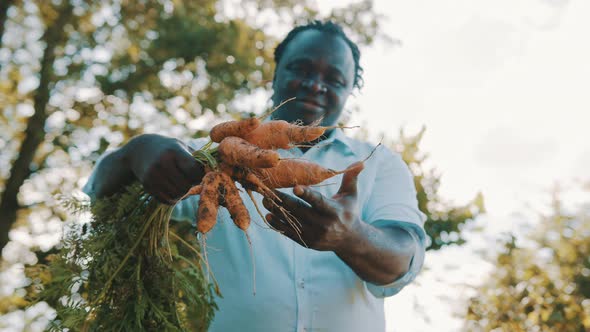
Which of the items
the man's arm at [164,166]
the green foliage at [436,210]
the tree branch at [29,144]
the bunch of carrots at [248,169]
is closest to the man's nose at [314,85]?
the bunch of carrots at [248,169]

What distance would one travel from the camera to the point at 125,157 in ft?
5.17

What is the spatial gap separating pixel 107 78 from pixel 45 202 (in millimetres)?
2260

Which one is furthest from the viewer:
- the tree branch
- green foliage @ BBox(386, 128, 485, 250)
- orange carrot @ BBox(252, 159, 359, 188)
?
the tree branch

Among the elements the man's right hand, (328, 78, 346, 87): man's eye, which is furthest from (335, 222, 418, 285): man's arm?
(328, 78, 346, 87): man's eye

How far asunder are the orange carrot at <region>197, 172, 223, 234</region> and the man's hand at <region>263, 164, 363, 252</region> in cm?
15

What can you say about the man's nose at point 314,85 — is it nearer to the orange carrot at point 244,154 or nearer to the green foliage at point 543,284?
the orange carrot at point 244,154

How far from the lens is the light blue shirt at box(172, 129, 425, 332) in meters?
1.63

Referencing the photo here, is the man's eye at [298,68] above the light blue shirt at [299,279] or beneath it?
above

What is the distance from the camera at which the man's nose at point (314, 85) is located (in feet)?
6.73

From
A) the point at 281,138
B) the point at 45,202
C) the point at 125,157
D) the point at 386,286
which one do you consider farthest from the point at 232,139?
the point at 45,202

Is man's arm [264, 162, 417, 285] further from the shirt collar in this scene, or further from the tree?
the tree

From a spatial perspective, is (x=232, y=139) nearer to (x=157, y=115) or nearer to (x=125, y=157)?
(x=125, y=157)

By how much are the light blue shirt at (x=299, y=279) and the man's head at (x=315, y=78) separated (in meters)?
0.37

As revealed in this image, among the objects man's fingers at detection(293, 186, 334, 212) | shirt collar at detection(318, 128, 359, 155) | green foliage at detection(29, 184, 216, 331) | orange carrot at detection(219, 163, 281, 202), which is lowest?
green foliage at detection(29, 184, 216, 331)
